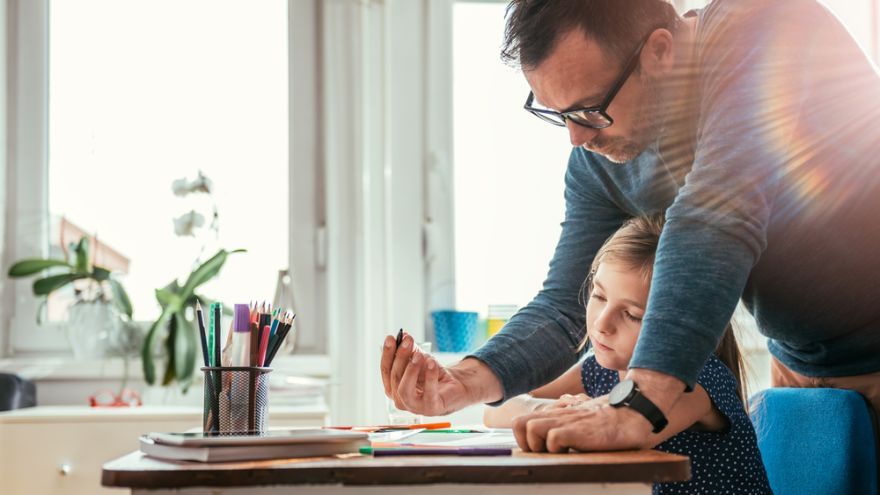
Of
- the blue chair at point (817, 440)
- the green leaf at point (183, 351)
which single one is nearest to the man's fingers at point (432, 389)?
the blue chair at point (817, 440)

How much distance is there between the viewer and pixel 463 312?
2.79 m

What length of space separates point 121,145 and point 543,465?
2364mm

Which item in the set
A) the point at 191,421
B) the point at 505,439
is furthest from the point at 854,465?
the point at 191,421

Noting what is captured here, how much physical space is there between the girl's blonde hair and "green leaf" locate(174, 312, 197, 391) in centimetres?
144

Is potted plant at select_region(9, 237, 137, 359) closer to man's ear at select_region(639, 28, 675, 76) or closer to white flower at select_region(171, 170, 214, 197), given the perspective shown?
white flower at select_region(171, 170, 214, 197)

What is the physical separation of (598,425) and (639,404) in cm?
4

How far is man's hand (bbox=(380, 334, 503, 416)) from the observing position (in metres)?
1.19

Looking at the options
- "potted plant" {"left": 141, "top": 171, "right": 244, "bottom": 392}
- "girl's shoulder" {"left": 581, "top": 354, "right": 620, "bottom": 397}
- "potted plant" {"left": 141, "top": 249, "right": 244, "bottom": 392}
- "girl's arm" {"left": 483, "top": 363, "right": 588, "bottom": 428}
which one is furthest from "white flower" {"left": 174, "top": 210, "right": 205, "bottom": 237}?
"girl's shoulder" {"left": 581, "top": 354, "right": 620, "bottom": 397}

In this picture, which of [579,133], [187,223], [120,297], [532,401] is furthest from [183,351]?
[579,133]

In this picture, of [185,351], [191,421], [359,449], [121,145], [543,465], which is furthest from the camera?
[121,145]

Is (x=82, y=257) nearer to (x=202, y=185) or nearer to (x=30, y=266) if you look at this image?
(x=30, y=266)

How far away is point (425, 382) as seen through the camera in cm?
121

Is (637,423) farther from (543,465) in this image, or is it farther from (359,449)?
(359,449)

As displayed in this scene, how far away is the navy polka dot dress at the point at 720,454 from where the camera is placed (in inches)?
46.4
